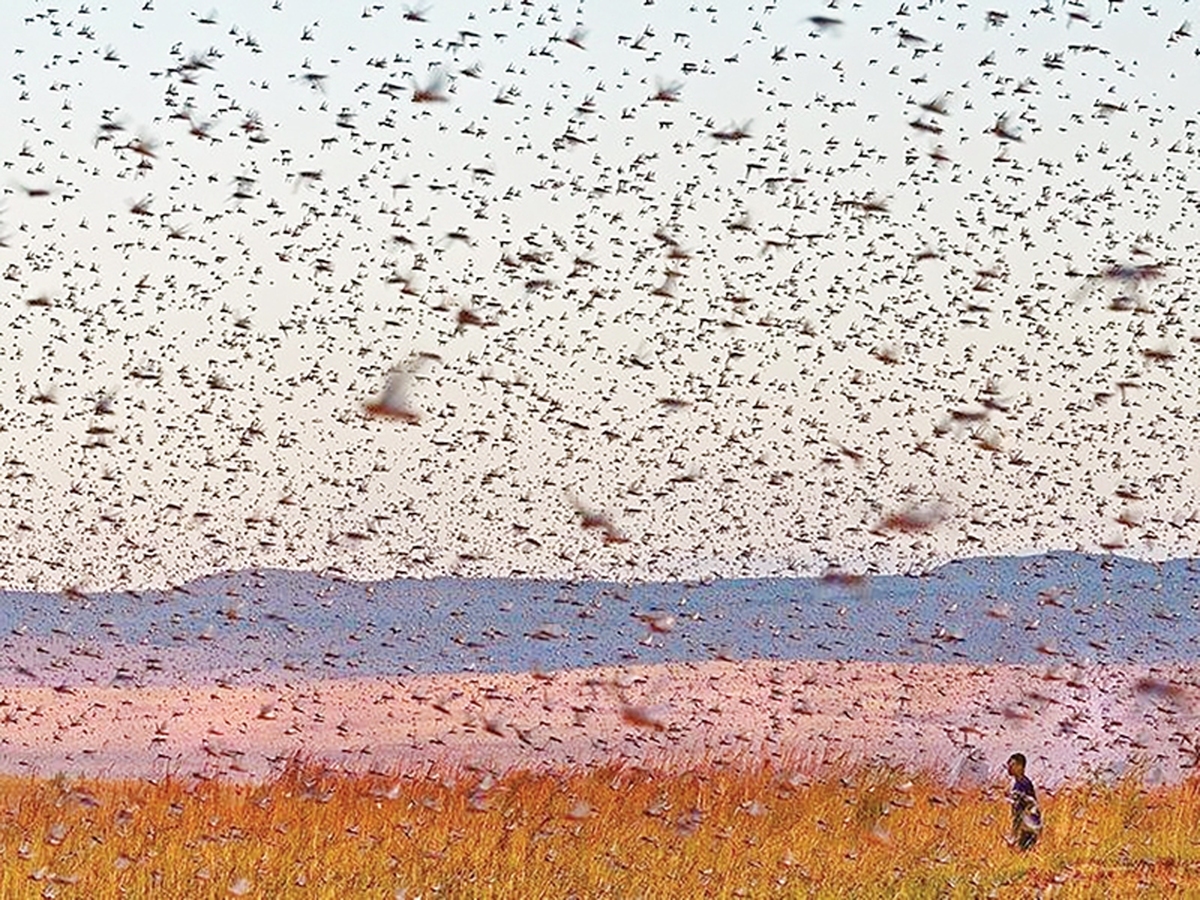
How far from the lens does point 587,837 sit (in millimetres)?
16547

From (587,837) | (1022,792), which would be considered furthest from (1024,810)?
(587,837)

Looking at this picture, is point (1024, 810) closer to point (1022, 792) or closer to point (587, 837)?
point (1022, 792)

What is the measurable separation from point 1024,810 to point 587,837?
385cm

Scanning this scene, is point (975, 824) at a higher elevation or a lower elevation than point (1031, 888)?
lower

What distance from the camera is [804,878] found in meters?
15.3

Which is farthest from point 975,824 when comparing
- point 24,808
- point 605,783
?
point 24,808

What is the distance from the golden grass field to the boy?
0.21 metres

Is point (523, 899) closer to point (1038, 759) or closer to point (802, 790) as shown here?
point (802, 790)

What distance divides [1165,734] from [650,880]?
978 cm

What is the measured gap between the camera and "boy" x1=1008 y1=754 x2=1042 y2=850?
1734cm

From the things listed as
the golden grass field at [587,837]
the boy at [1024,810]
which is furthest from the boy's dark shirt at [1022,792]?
the golden grass field at [587,837]

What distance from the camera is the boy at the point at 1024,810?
17344 millimetres

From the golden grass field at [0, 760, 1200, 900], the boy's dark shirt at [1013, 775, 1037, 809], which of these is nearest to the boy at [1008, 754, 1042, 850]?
the boy's dark shirt at [1013, 775, 1037, 809]

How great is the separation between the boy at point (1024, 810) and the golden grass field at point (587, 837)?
0.21 m
